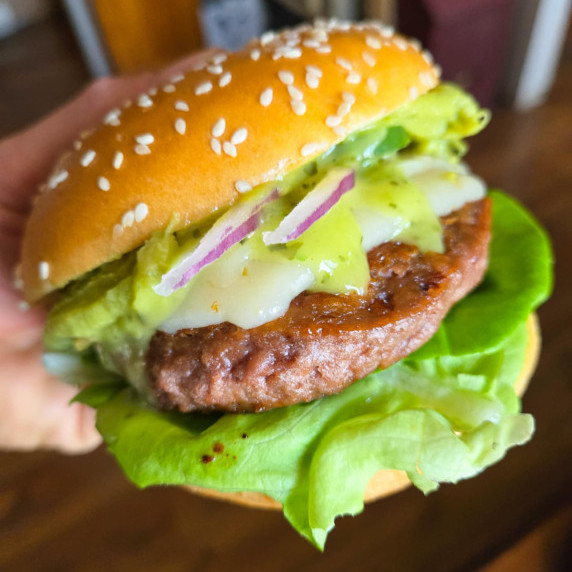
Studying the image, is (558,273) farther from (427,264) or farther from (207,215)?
(207,215)

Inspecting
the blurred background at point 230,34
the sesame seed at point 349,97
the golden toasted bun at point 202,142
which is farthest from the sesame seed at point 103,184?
the blurred background at point 230,34

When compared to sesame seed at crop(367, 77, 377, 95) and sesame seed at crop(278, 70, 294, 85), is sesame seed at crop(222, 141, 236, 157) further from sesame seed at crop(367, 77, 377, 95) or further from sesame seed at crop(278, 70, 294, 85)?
sesame seed at crop(367, 77, 377, 95)

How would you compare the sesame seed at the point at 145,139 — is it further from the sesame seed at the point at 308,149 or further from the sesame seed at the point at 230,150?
the sesame seed at the point at 308,149

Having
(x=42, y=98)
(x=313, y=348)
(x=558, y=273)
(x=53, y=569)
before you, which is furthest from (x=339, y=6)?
(x=53, y=569)

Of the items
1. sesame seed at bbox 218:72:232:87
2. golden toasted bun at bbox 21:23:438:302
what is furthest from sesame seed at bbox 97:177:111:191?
sesame seed at bbox 218:72:232:87

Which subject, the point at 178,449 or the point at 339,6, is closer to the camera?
the point at 178,449

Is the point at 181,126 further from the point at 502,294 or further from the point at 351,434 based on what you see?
the point at 502,294

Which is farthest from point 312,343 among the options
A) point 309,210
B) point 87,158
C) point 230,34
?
point 230,34
